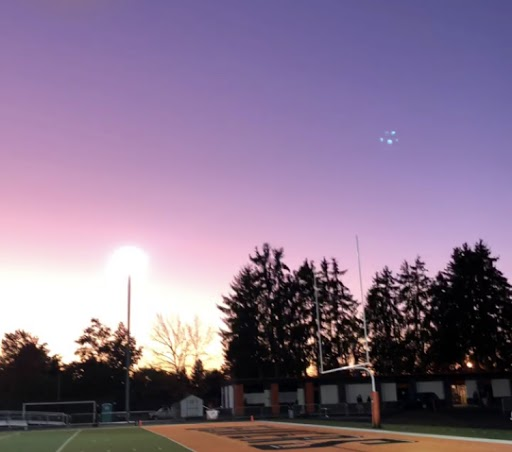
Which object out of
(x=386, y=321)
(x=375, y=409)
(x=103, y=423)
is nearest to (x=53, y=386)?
(x=103, y=423)

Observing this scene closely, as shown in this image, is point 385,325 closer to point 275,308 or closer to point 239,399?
point 275,308

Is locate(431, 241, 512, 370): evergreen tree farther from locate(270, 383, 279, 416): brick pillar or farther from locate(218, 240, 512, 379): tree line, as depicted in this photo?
locate(270, 383, 279, 416): brick pillar

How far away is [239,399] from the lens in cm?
5975

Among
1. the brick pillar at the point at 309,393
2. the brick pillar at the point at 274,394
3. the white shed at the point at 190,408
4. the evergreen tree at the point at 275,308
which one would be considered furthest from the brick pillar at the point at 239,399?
the evergreen tree at the point at 275,308

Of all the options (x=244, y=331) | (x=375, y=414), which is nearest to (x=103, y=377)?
(x=244, y=331)

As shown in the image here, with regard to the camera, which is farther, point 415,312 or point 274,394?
point 415,312

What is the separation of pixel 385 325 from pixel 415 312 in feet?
15.8

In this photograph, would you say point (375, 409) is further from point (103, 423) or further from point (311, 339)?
point (311, 339)

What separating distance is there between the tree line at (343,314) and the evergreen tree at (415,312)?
14cm

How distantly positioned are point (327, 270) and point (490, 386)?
35.4 meters

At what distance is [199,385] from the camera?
92750 mm

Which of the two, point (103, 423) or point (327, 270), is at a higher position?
point (327, 270)

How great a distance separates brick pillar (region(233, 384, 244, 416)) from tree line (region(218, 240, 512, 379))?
21.8m

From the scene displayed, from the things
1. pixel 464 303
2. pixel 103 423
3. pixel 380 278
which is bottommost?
pixel 103 423
